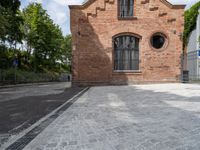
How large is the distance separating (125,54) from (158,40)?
113 inches

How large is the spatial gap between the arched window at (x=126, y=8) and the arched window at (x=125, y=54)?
1.71 metres

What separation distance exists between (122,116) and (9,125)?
8.86 feet

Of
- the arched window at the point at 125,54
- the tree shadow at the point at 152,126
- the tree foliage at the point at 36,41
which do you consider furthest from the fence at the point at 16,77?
the tree shadow at the point at 152,126

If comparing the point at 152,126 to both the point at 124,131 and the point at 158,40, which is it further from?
the point at 158,40

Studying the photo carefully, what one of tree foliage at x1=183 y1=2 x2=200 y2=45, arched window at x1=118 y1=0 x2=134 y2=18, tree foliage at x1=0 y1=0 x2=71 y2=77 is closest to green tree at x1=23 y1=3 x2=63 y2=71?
tree foliage at x1=0 y1=0 x2=71 y2=77

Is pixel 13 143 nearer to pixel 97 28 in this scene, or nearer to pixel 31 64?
pixel 97 28

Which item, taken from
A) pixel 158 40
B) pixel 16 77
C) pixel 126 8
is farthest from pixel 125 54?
pixel 16 77

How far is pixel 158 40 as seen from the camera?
20.5 metres

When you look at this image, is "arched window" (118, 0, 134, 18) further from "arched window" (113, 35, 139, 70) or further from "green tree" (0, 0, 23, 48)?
"green tree" (0, 0, 23, 48)

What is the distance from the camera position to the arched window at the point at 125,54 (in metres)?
20.1

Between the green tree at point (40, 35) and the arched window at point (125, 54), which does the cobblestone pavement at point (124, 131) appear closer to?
the arched window at point (125, 54)

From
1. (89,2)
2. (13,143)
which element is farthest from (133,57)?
(13,143)

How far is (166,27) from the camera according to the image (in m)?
20.2

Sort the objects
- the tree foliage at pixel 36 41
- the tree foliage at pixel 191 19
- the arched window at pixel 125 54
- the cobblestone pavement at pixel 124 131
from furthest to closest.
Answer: the tree foliage at pixel 36 41 → the tree foliage at pixel 191 19 → the arched window at pixel 125 54 → the cobblestone pavement at pixel 124 131
